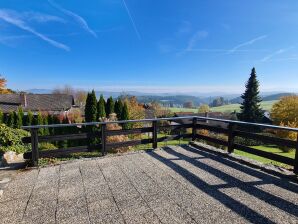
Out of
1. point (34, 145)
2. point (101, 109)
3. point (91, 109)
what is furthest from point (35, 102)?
point (34, 145)

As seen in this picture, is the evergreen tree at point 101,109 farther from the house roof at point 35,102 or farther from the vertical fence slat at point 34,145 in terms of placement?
the house roof at point 35,102

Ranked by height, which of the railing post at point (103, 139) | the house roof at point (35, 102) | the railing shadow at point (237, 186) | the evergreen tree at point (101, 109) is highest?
the house roof at point (35, 102)

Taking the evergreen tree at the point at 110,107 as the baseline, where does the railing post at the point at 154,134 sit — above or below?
below

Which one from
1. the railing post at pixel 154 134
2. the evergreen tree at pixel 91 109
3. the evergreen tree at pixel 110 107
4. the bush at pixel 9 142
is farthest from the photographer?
the evergreen tree at pixel 110 107

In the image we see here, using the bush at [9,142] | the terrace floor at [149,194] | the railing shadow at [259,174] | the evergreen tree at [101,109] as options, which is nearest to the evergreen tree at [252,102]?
the evergreen tree at [101,109]

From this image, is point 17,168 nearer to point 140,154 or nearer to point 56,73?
point 140,154

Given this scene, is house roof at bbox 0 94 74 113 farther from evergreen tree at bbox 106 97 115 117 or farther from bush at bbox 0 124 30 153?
bush at bbox 0 124 30 153

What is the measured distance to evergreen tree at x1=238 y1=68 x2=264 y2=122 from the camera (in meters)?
28.3

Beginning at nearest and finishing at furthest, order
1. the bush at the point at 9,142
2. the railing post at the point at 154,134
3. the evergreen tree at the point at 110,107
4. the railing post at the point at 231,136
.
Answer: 1. the railing post at the point at 231,136
2. the railing post at the point at 154,134
3. the bush at the point at 9,142
4. the evergreen tree at the point at 110,107

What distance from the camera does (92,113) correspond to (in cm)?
1532

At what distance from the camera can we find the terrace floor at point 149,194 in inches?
87.3

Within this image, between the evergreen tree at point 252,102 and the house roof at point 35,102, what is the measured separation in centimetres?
2640

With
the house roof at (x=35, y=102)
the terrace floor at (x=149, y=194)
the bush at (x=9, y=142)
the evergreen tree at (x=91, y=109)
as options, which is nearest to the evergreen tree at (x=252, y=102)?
the evergreen tree at (x=91, y=109)

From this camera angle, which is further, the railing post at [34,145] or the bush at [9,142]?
the bush at [9,142]
